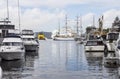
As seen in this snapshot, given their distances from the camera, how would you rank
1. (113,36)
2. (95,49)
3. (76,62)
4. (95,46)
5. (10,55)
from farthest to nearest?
(113,36)
(95,46)
(95,49)
(76,62)
(10,55)

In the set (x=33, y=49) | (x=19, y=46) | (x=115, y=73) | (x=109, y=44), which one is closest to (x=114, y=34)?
(x=109, y=44)

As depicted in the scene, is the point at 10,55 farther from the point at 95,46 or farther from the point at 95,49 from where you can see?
the point at 95,46

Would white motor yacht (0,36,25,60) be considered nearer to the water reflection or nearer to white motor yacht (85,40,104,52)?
the water reflection

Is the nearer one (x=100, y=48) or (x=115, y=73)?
(x=115, y=73)

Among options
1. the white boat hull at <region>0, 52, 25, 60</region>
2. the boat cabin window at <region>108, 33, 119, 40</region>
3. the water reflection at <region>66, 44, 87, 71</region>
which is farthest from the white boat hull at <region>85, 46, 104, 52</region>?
the white boat hull at <region>0, 52, 25, 60</region>

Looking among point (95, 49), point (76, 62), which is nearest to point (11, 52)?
point (76, 62)

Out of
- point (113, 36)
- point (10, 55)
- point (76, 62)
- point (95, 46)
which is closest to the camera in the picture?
point (10, 55)

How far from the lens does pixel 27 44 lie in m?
75.2

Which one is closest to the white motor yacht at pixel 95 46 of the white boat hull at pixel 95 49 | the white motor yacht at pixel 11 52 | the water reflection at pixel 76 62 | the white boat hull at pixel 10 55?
the white boat hull at pixel 95 49

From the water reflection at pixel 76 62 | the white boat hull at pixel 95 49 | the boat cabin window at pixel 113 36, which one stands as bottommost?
the water reflection at pixel 76 62

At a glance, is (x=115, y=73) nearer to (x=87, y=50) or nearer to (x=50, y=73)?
(x=50, y=73)

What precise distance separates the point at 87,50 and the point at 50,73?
3847 centimetres

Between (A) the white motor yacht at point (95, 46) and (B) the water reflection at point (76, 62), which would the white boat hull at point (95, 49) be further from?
(B) the water reflection at point (76, 62)

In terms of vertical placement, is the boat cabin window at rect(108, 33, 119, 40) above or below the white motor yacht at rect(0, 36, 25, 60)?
above
